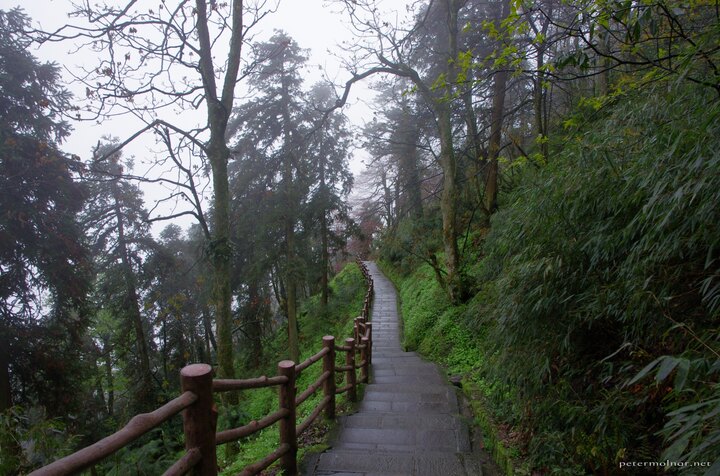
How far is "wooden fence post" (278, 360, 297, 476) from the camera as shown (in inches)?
127

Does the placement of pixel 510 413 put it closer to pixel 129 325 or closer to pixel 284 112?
pixel 284 112

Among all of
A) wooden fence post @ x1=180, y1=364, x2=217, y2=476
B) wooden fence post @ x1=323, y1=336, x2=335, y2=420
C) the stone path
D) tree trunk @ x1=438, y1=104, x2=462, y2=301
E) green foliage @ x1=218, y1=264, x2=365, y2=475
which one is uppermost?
tree trunk @ x1=438, y1=104, x2=462, y2=301

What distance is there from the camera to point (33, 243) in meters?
8.53

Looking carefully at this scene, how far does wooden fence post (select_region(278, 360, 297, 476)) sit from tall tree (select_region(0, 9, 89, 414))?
7776 mm

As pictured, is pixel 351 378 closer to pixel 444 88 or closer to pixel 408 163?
pixel 444 88

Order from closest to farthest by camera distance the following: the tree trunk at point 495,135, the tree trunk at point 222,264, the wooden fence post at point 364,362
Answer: the tree trunk at point 222,264 → the wooden fence post at point 364,362 → the tree trunk at point 495,135

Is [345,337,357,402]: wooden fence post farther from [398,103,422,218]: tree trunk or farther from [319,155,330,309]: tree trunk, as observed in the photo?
[319,155,330,309]: tree trunk

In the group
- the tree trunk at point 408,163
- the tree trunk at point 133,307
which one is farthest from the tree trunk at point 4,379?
the tree trunk at point 408,163

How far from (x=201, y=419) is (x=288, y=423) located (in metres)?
1.32

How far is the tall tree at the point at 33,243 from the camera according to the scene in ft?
26.6

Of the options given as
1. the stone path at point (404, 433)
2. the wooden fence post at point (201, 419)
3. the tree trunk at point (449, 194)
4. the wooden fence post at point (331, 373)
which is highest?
the tree trunk at point (449, 194)

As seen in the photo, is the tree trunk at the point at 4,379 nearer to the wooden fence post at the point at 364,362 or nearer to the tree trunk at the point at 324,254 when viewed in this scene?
the wooden fence post at the point at 364,362

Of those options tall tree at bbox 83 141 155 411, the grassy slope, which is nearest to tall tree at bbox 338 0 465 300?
the grassy slope

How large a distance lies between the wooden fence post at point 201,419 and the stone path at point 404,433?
153cm
